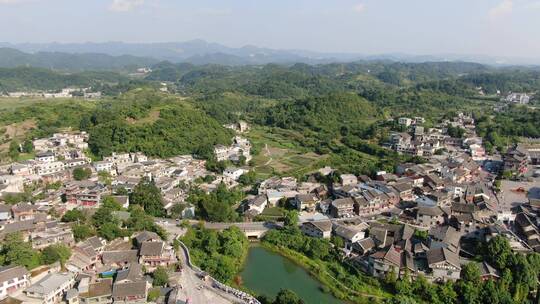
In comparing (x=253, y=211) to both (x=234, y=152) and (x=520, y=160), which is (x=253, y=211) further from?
(x=520, y=160)

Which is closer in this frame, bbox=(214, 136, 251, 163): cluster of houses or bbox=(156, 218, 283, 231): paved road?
bbox=(156, 218, 283, 231): paved road

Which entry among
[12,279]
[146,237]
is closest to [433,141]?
[146,237]

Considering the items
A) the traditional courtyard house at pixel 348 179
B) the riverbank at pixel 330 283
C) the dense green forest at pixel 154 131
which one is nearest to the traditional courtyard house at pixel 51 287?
the riverbank at pixel 330 283

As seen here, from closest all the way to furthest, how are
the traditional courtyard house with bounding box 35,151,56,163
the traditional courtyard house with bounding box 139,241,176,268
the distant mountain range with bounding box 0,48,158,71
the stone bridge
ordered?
1. the traditional courtyard house with bounding box 139,241,176,268
2. the stone bridge
3. the traditional courtyard house with bounding box 35,151,56,163
4. the distant mountain range with bounding box 0,48,158,71

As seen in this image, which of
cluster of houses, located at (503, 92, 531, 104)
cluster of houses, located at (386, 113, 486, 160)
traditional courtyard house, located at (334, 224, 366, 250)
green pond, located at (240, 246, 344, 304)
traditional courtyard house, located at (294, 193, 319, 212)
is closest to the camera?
green pond, located at (240, 246, 344, 304)

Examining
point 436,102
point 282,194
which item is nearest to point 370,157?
point 282,194

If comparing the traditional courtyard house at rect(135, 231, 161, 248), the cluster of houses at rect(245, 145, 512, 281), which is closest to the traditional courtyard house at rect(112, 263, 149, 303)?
the traditional courtyard house at rect(135, 231, 161, 248)

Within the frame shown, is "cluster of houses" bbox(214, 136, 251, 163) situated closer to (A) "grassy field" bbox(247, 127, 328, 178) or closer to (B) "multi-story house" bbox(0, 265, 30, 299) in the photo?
→ (A) "grassy field" bbox(247, 127, 328, 178)
